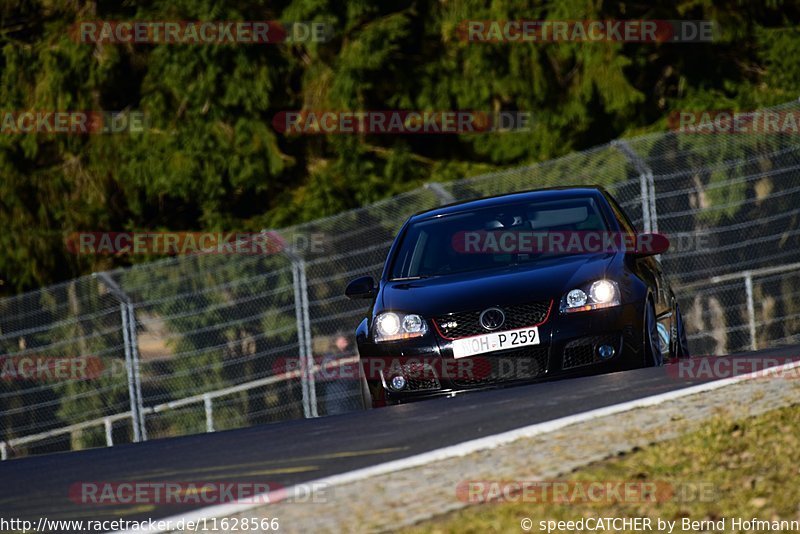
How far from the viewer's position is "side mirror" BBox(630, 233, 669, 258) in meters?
9.93

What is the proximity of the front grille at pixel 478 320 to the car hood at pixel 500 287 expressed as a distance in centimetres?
4

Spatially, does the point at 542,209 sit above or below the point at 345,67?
below

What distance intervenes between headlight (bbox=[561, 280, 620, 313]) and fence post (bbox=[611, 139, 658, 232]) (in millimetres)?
4789

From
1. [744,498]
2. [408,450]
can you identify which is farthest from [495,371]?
[744,498]

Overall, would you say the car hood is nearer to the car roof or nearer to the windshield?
the windshield

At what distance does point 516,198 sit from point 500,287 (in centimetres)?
161

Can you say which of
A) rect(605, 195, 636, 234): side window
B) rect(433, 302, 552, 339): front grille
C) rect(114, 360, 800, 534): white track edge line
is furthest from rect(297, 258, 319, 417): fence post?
rect(114, 360, 800, 534): white track edge line

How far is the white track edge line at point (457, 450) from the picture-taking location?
567 cm

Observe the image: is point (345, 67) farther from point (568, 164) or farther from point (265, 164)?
point (568, 164)

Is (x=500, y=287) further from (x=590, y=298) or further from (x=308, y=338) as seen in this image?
(x=308, y=338)

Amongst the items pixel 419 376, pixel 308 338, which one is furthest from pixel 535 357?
pixel 308 338

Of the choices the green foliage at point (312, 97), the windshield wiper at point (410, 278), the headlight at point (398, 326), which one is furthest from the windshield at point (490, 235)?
the green foliage at point (312, 97)

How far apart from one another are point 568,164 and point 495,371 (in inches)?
344

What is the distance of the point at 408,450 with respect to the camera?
6.70m
